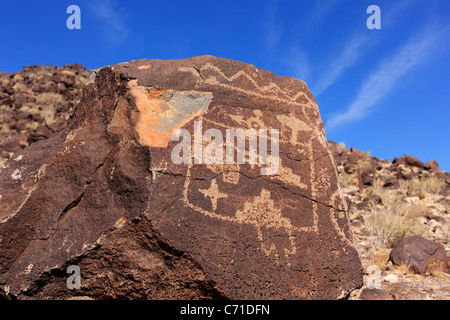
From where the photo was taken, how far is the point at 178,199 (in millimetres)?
2711

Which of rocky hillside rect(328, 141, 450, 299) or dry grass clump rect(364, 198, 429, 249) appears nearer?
rocky hillside rect(328, 141, 450, 299)

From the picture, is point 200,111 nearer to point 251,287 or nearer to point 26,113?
point 251,287

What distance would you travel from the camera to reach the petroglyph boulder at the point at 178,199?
8.70ft

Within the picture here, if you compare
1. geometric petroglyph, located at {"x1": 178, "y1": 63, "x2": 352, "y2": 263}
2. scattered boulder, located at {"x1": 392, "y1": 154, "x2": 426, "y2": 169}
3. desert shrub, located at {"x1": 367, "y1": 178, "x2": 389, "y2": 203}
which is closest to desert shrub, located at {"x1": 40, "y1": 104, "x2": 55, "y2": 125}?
desert shrub, located at {"x1": 367, "y1": 178, "x2": 389, "y2": 203}

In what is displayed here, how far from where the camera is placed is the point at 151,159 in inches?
109

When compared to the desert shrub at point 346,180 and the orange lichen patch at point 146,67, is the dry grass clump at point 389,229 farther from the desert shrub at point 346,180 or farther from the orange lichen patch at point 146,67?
the orange lichen patch at point 146,67

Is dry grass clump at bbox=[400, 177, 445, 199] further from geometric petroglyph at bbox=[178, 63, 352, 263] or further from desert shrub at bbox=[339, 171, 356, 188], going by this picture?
geometric petroglyph at bbox=[178, 63, 352, 263]

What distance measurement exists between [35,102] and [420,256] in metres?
13.6

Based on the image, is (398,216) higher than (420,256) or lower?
higher

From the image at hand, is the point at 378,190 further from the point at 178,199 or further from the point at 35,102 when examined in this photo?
the point at 35,102

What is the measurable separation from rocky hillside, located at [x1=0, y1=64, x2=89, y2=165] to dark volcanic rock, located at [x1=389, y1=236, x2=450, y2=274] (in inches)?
322

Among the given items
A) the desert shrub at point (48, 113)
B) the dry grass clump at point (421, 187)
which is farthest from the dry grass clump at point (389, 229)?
the desert shrub at point (48, 113)

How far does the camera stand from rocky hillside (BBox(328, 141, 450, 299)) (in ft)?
14.0

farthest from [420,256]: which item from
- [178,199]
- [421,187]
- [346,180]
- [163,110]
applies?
[346,180]
